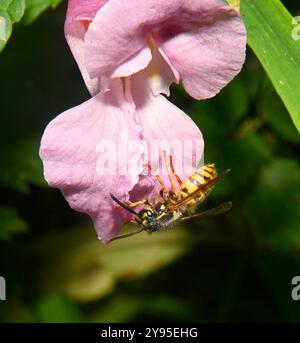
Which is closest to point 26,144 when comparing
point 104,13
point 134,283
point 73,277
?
point 73,277

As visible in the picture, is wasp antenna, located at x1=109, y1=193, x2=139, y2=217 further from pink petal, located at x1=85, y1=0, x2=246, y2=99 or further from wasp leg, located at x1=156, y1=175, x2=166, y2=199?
pink petal, located at x1=85, y1=0, x2=246, y2=99

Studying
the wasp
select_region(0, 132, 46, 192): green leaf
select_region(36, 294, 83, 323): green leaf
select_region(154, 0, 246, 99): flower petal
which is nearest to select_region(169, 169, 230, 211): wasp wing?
the wasp

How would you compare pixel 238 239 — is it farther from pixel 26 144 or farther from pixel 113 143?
pixel 113 143

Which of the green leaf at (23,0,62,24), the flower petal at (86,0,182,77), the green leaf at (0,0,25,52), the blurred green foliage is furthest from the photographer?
the blurred green foliage

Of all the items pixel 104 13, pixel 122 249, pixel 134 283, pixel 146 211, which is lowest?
pixel 134 283

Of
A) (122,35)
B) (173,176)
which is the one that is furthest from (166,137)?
(122,35)
